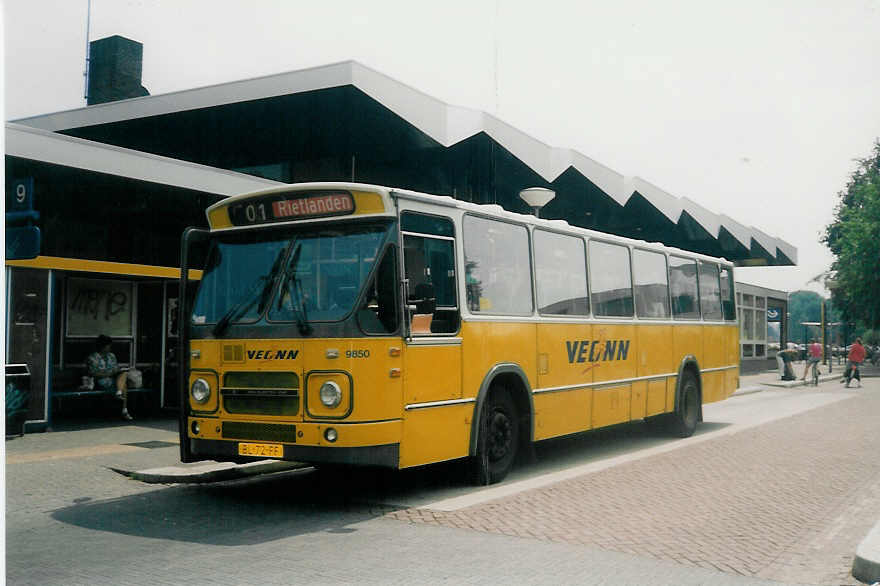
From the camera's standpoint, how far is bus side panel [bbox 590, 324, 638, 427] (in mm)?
12219

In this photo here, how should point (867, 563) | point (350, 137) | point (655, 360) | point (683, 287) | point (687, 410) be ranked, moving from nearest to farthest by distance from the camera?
point (867, 563)
point (655, 360)
point (687, 410)
point (683, 287)
point (350, 137)

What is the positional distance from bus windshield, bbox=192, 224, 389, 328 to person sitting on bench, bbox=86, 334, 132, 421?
7.73 m

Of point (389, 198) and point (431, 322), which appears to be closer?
point (389, 198)

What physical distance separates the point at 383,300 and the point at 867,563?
4372mm

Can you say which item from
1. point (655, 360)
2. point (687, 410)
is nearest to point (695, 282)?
point (687, 410)

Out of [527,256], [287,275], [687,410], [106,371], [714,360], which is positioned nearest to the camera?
[287,275]

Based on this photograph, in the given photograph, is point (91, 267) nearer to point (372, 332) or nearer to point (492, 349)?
point (492, 349)

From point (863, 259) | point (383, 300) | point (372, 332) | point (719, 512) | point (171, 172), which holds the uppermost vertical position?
point (863, 259)

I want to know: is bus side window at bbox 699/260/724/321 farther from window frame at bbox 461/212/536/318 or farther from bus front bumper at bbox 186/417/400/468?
bus front bumper at bbox 186/417/400/468

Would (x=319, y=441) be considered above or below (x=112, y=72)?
below

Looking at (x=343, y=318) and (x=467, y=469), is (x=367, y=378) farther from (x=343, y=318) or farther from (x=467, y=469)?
(x=467, y=469)

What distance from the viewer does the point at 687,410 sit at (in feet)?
49.8

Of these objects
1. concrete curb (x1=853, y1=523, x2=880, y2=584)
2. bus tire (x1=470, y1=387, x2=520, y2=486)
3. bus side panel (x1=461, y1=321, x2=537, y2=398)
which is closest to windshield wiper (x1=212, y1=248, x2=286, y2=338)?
bus side panel (x1=461, y1=321, x2=537, y2=398)

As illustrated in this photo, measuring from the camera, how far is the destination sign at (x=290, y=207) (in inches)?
337
